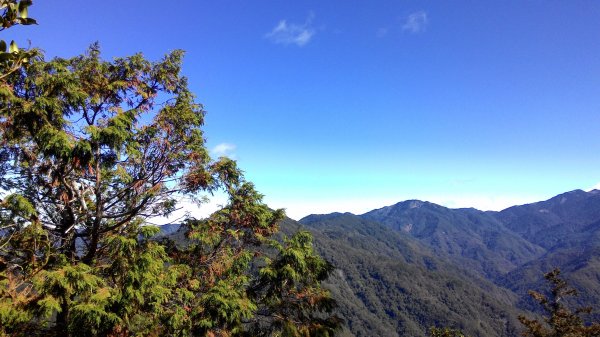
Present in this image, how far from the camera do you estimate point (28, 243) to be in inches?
344

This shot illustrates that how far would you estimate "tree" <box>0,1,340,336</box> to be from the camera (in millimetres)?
7938

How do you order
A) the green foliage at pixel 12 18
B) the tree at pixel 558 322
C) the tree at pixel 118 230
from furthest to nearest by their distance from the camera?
1. the tree at pixel 558 322
2. the tree at pixel 118 230
3. the green foliage at pixel 12 18

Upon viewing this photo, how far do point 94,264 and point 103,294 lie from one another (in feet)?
7.59

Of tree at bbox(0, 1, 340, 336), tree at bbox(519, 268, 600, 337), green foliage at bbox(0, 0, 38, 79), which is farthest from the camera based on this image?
tree at bbox(519, 268, 600, 337)

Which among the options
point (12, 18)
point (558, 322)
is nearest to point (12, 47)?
point (12, 18)

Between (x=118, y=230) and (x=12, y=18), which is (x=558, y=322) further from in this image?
(x=12, y=18)

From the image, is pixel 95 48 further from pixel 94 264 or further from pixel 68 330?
pixel 68 330

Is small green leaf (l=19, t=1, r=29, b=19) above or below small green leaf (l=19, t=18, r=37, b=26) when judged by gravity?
above

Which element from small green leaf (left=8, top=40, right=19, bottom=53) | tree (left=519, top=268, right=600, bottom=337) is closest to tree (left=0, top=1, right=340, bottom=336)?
small green leaf (left=8, top=40, right=19, bottom=53)

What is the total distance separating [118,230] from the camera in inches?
442

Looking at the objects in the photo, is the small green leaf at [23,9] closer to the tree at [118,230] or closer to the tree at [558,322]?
the tree at [118,230]

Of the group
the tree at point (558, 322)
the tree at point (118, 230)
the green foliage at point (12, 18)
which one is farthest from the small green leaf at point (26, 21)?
the tree at point (558, 322)

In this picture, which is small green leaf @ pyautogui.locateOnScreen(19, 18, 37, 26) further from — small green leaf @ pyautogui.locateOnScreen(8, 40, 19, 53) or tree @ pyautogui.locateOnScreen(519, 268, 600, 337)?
tree @ pyautogui.locateOnScreen(519, 268, 600, 337)

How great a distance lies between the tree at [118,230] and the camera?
794 centimetres
